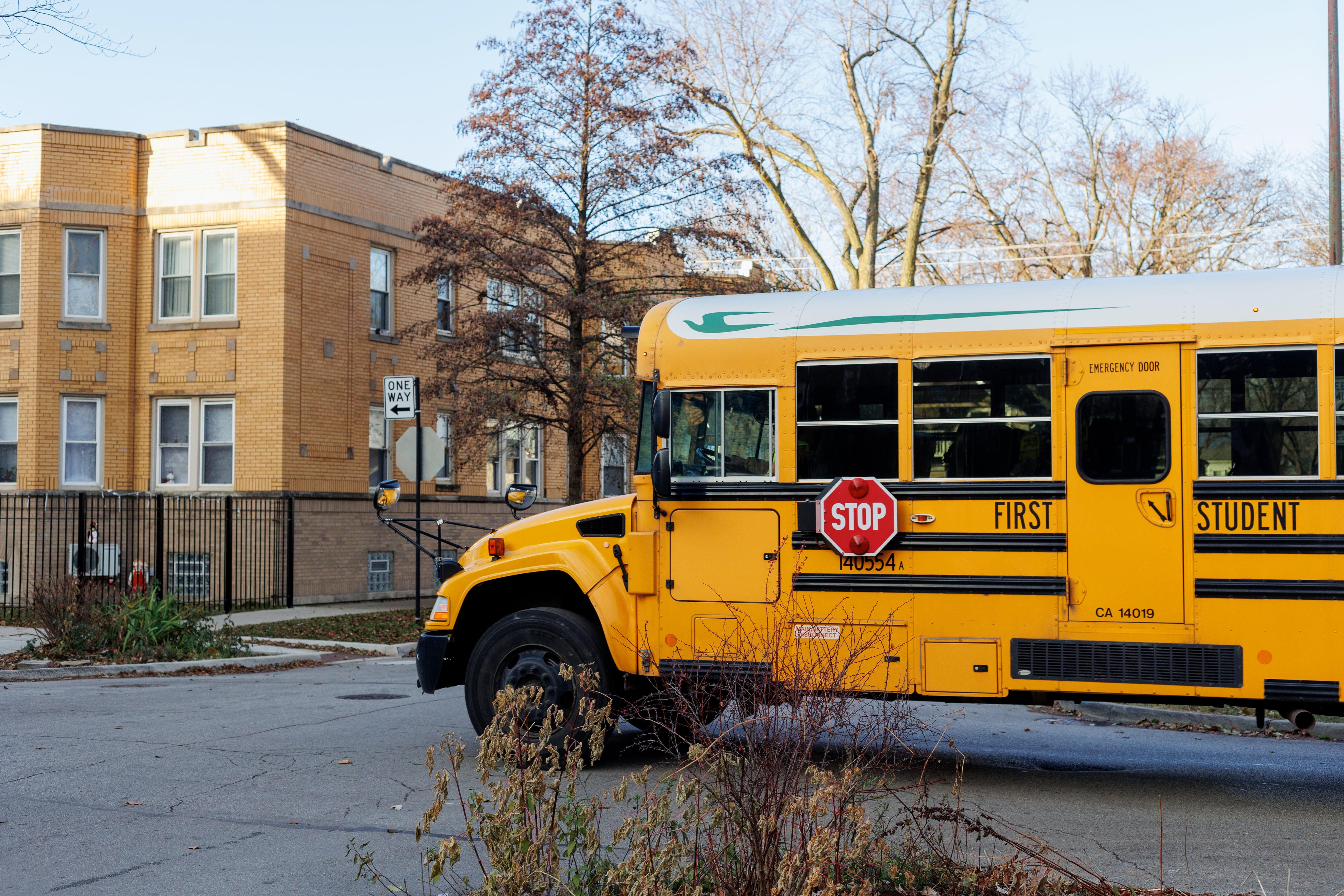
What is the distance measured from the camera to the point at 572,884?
4.46m

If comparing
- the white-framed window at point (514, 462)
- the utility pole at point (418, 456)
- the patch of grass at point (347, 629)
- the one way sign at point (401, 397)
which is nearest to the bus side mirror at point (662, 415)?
the utility pole at point (418, 456)

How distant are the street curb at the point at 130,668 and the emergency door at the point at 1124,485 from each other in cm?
1052

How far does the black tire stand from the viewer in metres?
7.92

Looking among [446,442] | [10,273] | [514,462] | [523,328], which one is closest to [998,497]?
[523,328]

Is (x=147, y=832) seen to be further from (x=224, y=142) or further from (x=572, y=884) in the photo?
(x=224, y=142)

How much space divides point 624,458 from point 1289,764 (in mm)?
18346

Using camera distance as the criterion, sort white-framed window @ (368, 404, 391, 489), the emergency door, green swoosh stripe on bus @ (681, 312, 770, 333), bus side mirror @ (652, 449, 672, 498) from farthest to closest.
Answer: white-framed window @ (368, 404, 391, 489)
green swoosh stripe on bus @ (681, 312, 770, 333)
bus side mirror @ (652, 449, 672, 498)
the emergency door

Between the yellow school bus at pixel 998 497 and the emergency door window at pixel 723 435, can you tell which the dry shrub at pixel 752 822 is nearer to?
the yellow school bus at pixel 998 497

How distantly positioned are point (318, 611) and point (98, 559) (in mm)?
A: 4697

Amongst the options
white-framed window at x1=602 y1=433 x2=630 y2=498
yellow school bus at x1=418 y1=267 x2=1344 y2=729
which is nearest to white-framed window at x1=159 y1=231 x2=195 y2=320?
white-framed window at x1=602 y1=433 x2=630 y2=498

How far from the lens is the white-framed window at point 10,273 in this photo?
23.8 meters

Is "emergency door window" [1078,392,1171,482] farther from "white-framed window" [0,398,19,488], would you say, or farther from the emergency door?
"white-framed window" [0,398,19,488]

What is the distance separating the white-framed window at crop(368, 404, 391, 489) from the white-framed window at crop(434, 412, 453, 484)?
129 centimetres

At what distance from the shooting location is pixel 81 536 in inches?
800
